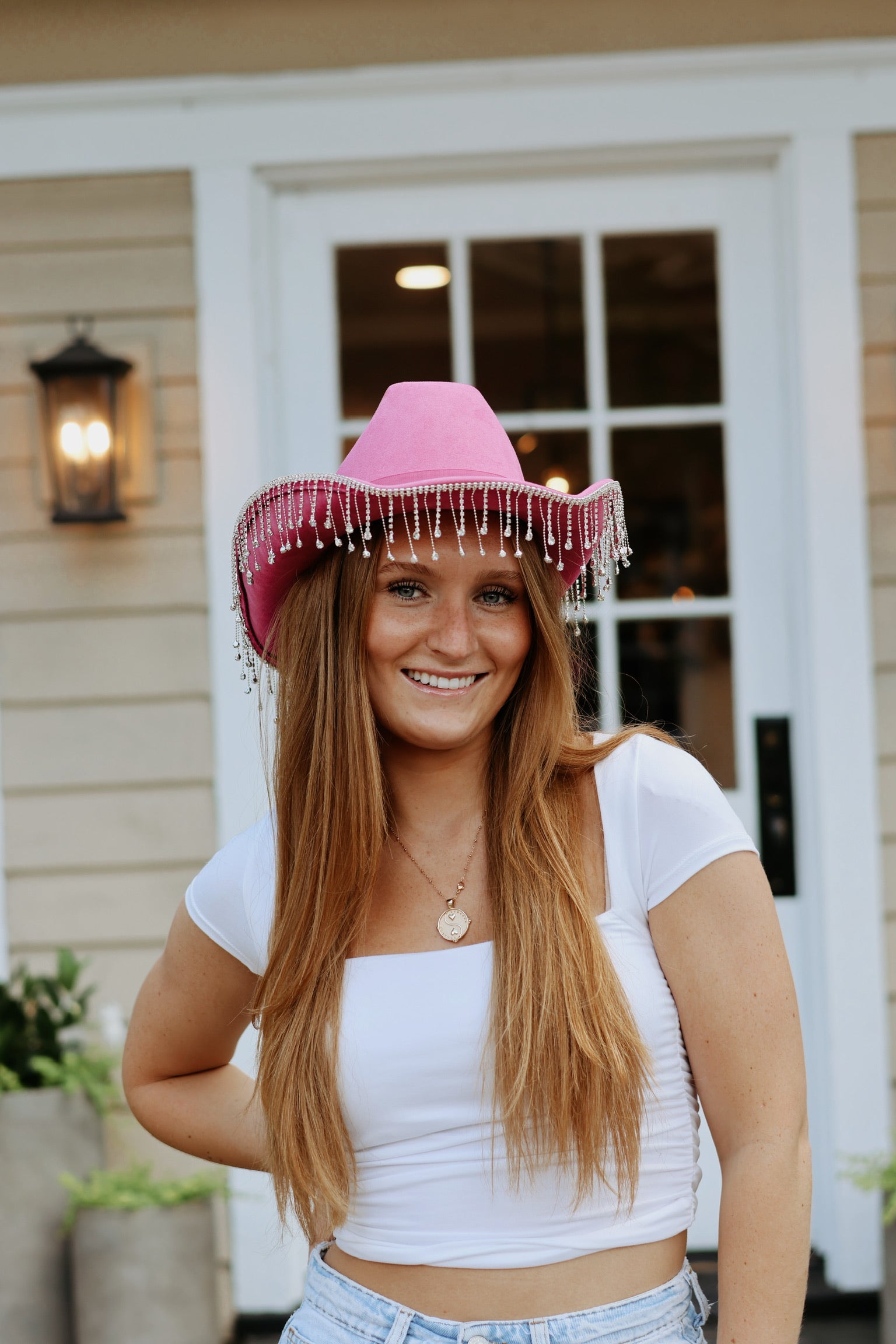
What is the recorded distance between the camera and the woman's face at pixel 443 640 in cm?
127

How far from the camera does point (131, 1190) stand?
2508mm

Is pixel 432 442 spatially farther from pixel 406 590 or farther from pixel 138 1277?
pixel 138 1277

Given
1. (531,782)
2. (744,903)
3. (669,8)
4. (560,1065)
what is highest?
(669,8)

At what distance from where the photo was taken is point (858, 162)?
107 inches

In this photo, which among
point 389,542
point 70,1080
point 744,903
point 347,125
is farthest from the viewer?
point 347,125

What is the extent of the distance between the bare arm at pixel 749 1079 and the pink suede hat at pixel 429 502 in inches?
14.0

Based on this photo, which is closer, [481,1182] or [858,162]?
[481,1182]

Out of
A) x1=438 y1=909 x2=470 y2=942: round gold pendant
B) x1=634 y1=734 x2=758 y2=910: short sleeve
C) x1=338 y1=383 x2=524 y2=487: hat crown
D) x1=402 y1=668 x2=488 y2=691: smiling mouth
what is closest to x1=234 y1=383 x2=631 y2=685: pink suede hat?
x1=338 y1=383 x2=524 y2=487: hat crown

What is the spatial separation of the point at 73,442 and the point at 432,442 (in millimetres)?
1594

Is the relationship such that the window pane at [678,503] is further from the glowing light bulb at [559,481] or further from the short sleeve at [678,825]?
the short sleeve at [678,825]

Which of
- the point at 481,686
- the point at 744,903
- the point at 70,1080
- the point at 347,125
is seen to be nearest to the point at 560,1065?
the point at 744,903

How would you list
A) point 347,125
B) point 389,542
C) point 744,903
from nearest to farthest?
Result: 1. point 744,903
2. point 389,542
3. point 347,125

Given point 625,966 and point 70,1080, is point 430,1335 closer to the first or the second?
point 625,966

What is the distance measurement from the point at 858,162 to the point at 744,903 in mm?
2095
